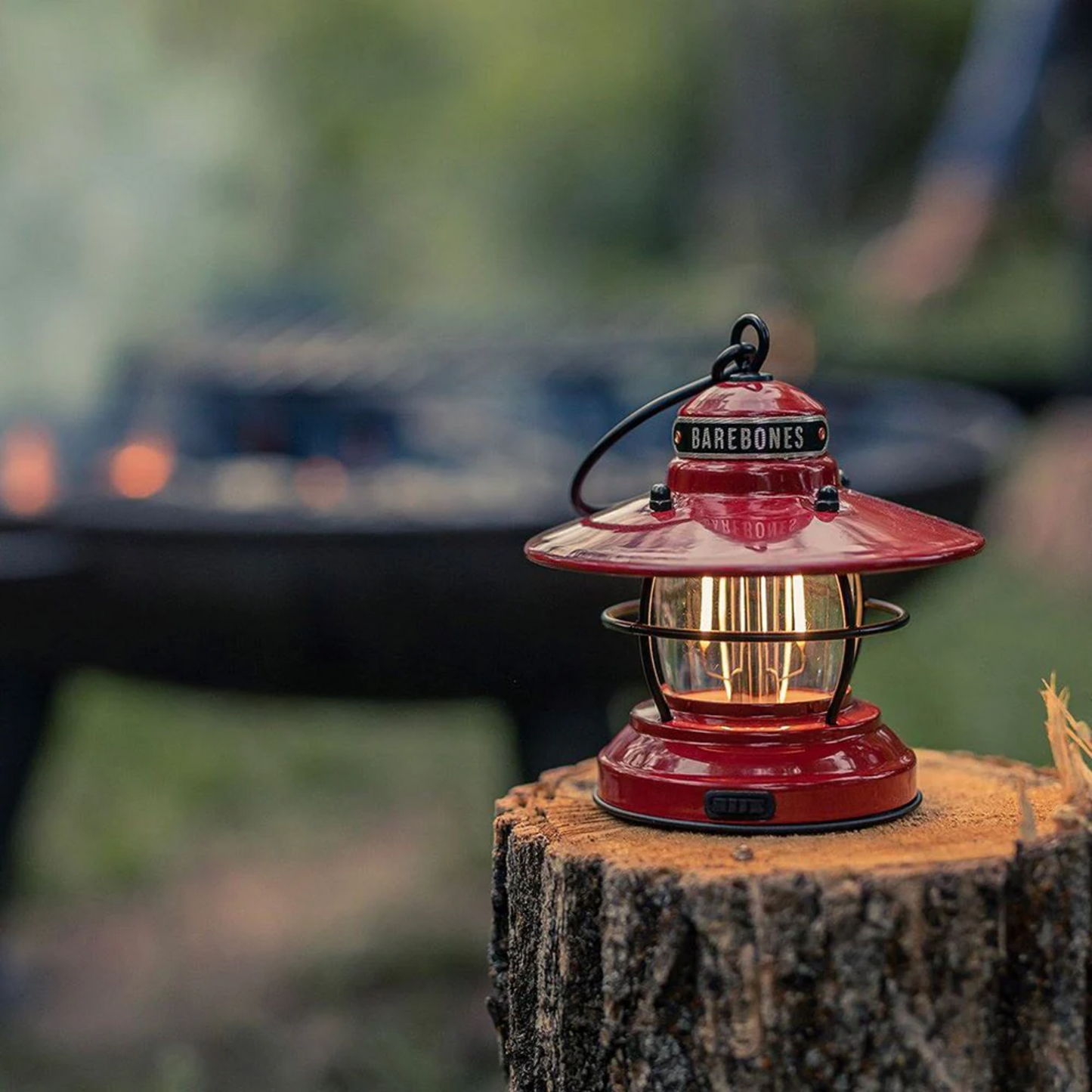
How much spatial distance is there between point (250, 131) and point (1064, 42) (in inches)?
170

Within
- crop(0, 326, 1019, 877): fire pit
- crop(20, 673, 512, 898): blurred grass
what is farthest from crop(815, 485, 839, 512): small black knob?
crop(20, 673, 512, 898): blurred grass

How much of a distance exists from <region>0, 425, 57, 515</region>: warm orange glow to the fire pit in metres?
0.01

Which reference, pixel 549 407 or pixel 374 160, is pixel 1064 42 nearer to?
pixel 549 407

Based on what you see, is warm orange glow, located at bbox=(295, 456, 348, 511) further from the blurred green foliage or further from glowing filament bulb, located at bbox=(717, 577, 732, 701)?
the blurred green foliage

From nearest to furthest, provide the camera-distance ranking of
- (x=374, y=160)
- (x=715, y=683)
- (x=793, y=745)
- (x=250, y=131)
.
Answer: (x=793, y=745), (x=715, y=683), (x=250, y=131), (x=374, y=160)

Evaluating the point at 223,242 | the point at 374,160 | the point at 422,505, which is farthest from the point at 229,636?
the point at 374,160

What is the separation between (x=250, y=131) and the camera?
9891 mm

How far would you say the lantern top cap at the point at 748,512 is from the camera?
192 cm

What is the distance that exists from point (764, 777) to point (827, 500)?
1.06 feet

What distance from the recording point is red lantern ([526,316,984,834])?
1.98 meters

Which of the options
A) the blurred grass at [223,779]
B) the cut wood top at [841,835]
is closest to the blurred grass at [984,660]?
the blurred grass at [223,779]

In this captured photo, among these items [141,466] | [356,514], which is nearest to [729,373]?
[356,514]

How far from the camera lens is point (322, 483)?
12.9 ft

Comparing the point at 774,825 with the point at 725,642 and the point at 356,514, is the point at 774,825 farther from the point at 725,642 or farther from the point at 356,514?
the point at 356,514
